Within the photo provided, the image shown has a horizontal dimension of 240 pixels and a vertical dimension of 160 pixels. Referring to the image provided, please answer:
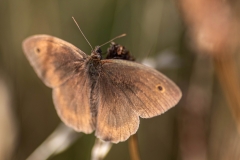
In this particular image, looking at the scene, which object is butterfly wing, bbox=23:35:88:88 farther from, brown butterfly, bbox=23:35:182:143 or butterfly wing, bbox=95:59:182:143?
butterfly wing, bbox=95:59:182:143

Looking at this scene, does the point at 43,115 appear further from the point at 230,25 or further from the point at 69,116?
the point at 230,25

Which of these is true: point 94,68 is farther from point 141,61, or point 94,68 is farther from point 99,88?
point 141,61

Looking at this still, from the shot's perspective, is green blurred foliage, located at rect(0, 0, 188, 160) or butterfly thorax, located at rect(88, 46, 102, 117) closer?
butterfly thorax, located at rect(88, 46, 102, 117)

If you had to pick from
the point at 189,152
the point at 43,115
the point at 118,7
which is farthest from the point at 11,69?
the point at 189,152

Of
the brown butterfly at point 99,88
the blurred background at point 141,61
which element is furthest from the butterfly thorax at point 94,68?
the blurred background at point 141,61

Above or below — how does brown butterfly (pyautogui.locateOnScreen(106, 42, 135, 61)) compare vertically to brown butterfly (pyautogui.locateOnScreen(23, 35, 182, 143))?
above

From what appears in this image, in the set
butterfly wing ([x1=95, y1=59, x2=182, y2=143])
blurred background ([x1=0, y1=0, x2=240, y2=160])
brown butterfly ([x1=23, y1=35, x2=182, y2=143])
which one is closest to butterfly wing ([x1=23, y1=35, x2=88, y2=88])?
brown butterfly ([x1=23, y1=35, x2=182, y2=143])

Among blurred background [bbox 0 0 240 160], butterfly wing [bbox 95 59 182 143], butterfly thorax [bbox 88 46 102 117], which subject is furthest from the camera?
blurred background [bbox 0 0 240 160]
